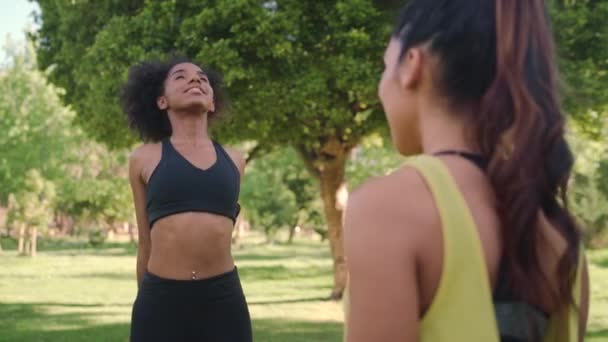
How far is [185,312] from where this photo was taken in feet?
12.6

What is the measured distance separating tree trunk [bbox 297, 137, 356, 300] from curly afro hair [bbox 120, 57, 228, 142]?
914cm

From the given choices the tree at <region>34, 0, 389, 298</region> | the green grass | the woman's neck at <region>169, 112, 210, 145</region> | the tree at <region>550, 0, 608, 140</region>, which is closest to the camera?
the woman's neck at <region>169, 112, 210, 145</region>

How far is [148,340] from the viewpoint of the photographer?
149 inches

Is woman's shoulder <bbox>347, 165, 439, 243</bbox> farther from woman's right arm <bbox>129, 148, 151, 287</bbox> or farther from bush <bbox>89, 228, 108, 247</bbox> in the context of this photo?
bush <bbox>89, 228, 108, 247</bbox>

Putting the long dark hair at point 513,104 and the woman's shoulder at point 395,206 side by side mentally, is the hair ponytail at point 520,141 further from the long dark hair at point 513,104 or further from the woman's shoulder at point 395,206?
the woman's shoulder at point 395,206

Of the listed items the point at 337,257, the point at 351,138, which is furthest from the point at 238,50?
the point at 337,257

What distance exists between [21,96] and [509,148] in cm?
3123

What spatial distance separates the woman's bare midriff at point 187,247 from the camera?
3.91 m

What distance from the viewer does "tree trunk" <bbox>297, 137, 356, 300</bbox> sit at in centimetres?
1407

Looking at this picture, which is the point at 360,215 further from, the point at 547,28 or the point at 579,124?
the point at 579,124

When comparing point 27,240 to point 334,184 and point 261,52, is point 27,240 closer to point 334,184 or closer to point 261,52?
point 334,184

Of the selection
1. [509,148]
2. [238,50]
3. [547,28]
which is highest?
[238,50]

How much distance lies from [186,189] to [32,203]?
2947cm

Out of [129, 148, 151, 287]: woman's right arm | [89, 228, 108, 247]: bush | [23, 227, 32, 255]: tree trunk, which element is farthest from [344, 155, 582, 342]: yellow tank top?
[89, 228, 108, 247]: bush
